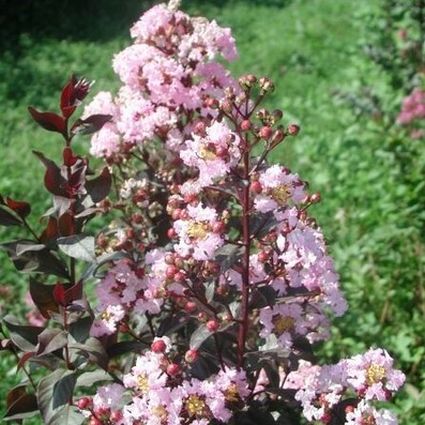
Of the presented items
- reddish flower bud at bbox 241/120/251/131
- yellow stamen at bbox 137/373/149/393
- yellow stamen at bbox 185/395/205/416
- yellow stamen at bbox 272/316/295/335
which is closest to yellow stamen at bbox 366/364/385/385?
yellow stamen at bbox 272/316/295/335

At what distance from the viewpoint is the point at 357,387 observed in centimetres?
171

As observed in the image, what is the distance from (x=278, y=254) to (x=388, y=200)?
6.19ft

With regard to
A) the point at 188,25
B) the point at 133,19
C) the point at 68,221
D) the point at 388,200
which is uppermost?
the point at 188,25

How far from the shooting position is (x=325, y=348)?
3006 millimetres

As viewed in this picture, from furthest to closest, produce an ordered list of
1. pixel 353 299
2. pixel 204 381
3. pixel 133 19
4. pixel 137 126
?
pixel 133 19
pixel 353 299
pixel 137 126
pixel 204 381

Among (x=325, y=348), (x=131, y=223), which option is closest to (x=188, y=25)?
(x=131, y=223)

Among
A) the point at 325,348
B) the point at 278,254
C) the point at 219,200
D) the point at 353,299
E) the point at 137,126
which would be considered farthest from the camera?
the point at 353,299

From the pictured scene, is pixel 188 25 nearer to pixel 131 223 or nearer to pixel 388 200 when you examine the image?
pixel 131 223

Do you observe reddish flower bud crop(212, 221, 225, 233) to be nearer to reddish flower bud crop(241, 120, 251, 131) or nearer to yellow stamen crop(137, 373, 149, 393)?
reddish flower bud crop(241, 120, 251, 131)

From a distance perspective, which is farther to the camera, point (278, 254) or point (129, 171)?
point (129, 171)

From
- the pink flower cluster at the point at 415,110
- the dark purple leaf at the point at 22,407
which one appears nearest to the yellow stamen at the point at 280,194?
the dark purple leaf at the point at 22,407

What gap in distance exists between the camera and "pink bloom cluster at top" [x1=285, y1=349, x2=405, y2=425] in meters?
1.68

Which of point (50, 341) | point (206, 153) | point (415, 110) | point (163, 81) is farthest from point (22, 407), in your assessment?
point (415, 110)

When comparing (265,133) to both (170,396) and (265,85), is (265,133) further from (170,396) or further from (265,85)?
(170,396)
